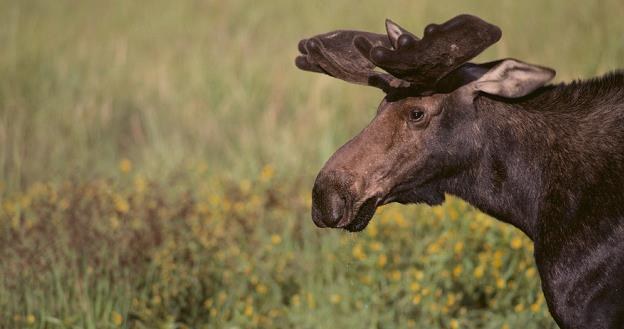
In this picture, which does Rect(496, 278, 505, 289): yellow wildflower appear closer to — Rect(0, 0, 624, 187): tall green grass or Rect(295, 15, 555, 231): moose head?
Rect(295, 15, 555, 231): moose head

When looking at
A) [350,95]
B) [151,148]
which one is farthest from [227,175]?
[350,95]

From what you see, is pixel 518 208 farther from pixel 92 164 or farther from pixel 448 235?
pixel 92 164

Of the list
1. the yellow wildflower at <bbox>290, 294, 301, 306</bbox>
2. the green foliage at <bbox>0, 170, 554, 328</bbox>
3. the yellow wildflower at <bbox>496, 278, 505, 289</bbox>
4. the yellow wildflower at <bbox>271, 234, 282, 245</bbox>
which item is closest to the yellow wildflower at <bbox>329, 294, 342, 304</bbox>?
the green foliage at <bbox>0, 170, 554, 328</bbox>

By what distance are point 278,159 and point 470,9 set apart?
2791 mm

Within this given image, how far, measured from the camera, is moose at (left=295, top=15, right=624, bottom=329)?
12.7 ft

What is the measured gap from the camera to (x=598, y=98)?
415 cm

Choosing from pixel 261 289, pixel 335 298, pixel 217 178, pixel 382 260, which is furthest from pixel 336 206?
pixel 217 178

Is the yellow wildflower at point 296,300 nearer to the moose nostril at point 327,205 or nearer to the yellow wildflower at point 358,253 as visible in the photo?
the yellow wildflower at point 358,253

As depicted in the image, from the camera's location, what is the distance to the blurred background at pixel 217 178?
5656 millimetres

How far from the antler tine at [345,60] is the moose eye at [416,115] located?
5.9 inches

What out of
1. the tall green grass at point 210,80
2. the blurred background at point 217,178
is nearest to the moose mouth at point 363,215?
the blurred background at point 217,178

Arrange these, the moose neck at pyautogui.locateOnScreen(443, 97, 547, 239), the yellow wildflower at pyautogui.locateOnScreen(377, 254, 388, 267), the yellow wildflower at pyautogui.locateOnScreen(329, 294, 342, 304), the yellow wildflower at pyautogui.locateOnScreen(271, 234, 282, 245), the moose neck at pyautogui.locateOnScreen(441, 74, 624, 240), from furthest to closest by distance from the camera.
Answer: the yellow wildflower at pyautogui.locateOnScreen(271, 234, 282, 245) < the yellow wildflower at pyautogui.locateOnScreen(377, 254, 388, 267) < the yellow wildflower at pyautogui.locateOnScreen(329, 294, 342, 304) < the moose neck at pyautogui.locateOnScreen(443, 97, 547, 239) < the moose neck at pyautogui.locateOnScreen(441, 74, 624, 240)

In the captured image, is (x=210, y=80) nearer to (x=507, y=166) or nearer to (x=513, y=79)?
(x=507, y=166)

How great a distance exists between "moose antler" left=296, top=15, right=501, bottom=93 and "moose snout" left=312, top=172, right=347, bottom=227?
0.47m
